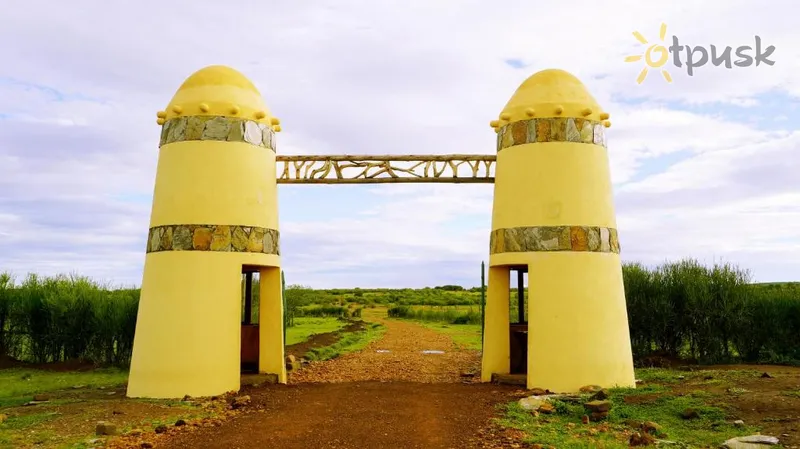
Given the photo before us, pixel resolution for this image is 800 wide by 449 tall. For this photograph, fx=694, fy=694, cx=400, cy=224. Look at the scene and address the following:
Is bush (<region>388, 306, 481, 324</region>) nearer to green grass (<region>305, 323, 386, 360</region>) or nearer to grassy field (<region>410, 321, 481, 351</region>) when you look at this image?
grassy field (<region>410, 321, 481, 351</region>)

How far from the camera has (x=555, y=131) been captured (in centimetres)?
1628

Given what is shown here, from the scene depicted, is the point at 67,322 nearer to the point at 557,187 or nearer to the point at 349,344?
the point at 349,344

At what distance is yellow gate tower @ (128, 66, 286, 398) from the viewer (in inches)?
598

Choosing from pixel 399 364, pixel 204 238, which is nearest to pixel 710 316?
pixel 399 364

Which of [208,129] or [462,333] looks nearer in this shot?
[208,129]

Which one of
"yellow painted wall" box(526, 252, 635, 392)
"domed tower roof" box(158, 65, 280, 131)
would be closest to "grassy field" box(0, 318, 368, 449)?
"domed tower roof" box(158, 65, 280, 131)

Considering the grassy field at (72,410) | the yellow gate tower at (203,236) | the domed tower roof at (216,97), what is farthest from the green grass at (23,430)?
the domed tower roof at (216,97)

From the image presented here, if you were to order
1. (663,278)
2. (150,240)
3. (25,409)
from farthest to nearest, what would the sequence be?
(663,278) < (150,240) < (25,409)

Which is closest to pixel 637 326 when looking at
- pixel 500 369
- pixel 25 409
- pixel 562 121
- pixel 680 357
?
pixel 680 357

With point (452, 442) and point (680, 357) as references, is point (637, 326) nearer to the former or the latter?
point (680, 357)

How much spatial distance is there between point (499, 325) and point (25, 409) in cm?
1054

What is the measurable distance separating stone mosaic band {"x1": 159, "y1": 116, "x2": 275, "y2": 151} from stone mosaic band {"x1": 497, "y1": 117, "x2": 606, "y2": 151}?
634 cm

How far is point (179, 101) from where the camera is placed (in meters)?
16.3

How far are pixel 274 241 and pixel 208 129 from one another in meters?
3.05
